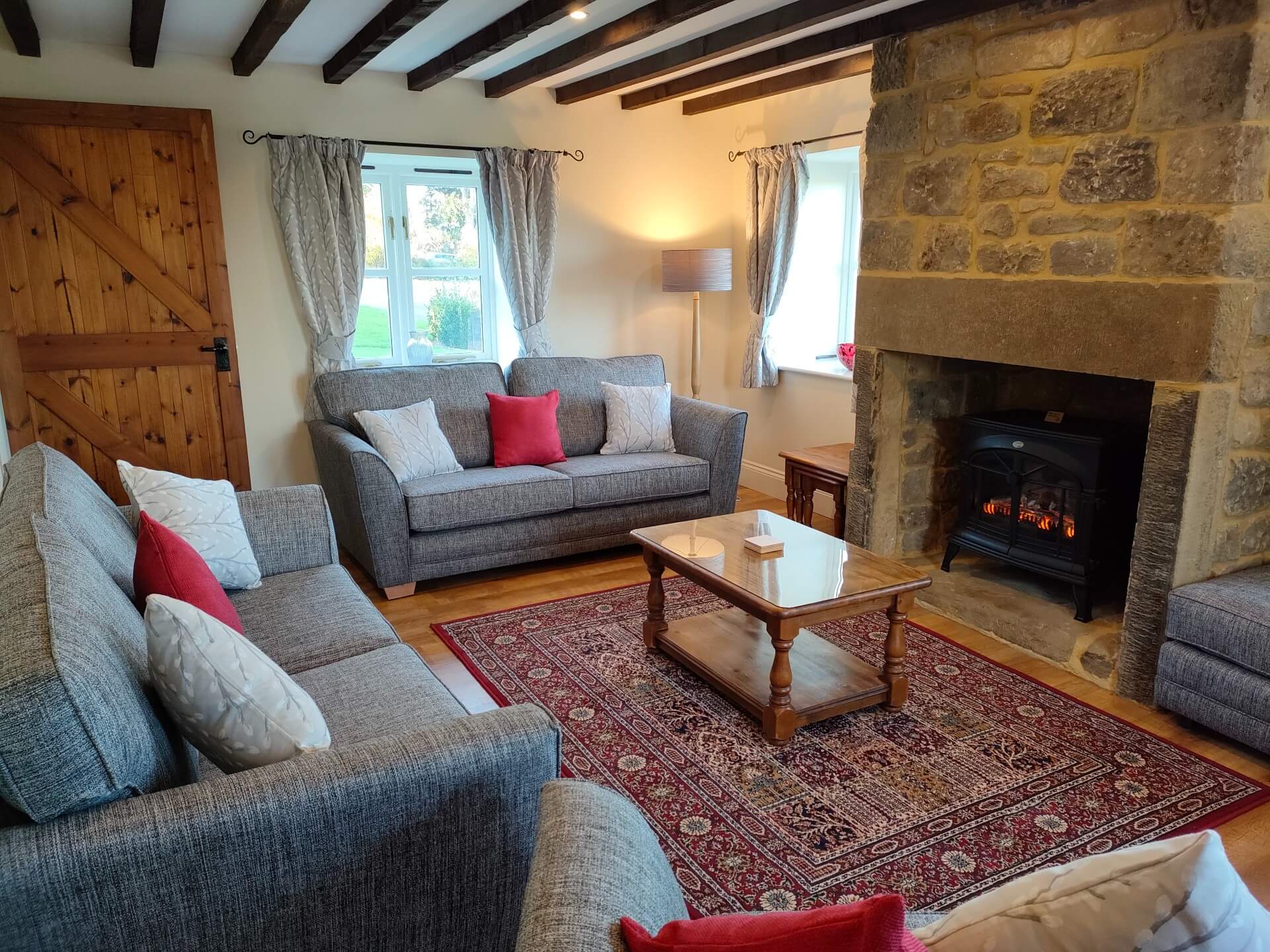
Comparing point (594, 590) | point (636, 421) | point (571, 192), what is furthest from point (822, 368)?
point (594, 590)

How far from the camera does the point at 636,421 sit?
4.55m

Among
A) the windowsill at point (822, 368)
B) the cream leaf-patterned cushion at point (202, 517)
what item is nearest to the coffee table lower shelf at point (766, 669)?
the cream leaf-patterned cushion at point (202, 517)

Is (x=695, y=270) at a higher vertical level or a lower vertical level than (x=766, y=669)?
higher

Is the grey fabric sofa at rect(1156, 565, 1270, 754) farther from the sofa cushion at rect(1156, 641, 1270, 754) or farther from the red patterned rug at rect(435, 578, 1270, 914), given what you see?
the red patterned rug at rect(435, 578, 1270, 914)

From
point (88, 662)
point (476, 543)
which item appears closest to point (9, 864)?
point (88, 662)

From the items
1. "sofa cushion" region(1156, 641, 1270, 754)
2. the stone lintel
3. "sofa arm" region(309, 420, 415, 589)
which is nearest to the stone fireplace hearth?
the stone lintel

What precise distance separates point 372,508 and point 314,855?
244 cm

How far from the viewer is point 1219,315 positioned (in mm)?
2537

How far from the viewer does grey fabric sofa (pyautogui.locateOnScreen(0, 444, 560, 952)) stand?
3.78 feet

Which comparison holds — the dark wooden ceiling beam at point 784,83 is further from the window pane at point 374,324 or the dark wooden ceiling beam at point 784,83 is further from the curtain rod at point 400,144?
the window pane at point 374,324

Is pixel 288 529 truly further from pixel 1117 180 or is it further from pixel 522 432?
pixel 1117 180

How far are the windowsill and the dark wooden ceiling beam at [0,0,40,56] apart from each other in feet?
12.6

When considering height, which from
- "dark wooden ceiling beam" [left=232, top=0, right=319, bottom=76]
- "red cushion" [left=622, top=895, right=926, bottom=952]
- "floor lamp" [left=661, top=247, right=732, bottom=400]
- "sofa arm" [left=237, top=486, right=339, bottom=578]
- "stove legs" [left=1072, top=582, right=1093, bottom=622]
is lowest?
"stove legs" [left=1072, top=582, right=1093, bottom=622]

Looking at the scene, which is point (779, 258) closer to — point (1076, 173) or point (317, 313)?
point (1076, 173)
